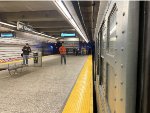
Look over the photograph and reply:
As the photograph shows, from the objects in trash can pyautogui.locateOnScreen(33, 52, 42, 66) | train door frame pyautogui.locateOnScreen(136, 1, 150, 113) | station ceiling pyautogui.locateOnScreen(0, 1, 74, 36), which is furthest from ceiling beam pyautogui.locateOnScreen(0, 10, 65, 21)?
train door frame pyautogui.locateOnScreen(136, 1, 150, 113)

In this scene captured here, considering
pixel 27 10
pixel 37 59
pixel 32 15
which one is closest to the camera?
pixel 27 10

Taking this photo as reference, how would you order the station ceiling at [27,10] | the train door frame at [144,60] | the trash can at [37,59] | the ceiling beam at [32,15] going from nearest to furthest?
the train door frame at [144,60], the station ceiling at [27,10], the ceiling beam at [32,15], the trash can at [37,59]

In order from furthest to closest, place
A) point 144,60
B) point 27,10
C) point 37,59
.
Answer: point 37,59, point 27,10, point 144,60

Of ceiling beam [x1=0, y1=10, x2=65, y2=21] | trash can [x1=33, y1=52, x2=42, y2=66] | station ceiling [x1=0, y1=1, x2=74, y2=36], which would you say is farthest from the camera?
trash can [x1=33, y1=52, x2=42, y2=66]

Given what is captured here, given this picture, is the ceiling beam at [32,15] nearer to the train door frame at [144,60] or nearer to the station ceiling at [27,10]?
the station ceiling at [27,10]

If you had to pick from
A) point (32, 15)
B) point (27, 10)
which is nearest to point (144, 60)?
point (27, 10)

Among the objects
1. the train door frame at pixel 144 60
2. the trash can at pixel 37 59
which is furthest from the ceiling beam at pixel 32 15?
the train door frame at pixel 144 60

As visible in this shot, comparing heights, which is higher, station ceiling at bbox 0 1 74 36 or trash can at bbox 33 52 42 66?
station ceiling at bbox 0 1 74 36

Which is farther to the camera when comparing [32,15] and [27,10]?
[32,15]

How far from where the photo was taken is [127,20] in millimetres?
1037

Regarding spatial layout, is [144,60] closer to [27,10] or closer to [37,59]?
[27,10]

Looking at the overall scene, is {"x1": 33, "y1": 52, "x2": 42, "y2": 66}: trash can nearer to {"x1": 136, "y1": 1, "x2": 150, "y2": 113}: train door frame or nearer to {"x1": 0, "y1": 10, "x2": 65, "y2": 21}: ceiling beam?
{"x1": 0, "y1": 10, "x2": 65, "y2": 21}: ceiling beam

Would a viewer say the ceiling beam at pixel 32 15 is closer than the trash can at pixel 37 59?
Yes

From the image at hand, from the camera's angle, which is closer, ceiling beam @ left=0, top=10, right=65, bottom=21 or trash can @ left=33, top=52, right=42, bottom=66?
ceiling beam @ left=0, top=10, right=65, bottom=21
